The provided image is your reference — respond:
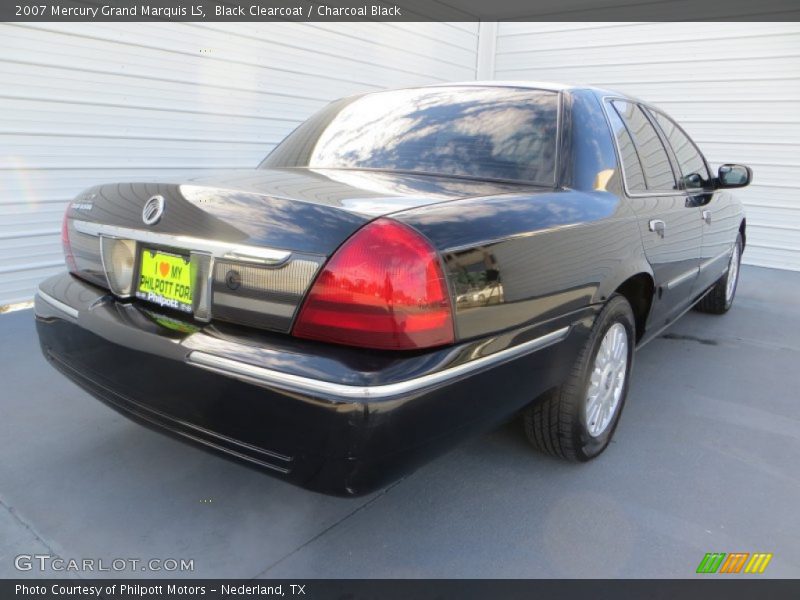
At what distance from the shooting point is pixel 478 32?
30.1ft

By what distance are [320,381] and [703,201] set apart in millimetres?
2867

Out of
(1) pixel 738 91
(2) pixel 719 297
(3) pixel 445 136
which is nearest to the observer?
(3) pixel 445 136

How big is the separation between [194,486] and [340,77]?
216 inches

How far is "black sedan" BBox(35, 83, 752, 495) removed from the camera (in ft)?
4.96

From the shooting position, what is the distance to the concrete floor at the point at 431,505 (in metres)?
1.90

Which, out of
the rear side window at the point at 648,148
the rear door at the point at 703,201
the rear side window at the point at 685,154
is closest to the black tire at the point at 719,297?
the rear door at the point at 703,201

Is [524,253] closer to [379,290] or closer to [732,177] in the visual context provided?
[379,290]

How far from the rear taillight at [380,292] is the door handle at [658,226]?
1.51 metres

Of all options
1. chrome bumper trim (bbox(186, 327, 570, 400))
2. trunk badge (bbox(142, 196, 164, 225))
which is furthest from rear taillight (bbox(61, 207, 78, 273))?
chrome bumper trim (bbox(186, 327, 570, 400))

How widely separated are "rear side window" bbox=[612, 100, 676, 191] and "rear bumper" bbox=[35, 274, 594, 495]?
4.51 feet

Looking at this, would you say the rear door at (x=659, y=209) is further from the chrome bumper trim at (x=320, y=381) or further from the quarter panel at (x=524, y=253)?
the chrome bumper trim at (x=320, y=381)

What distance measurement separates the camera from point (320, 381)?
1451mm

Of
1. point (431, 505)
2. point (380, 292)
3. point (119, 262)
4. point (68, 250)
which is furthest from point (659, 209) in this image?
point (68, 250)
